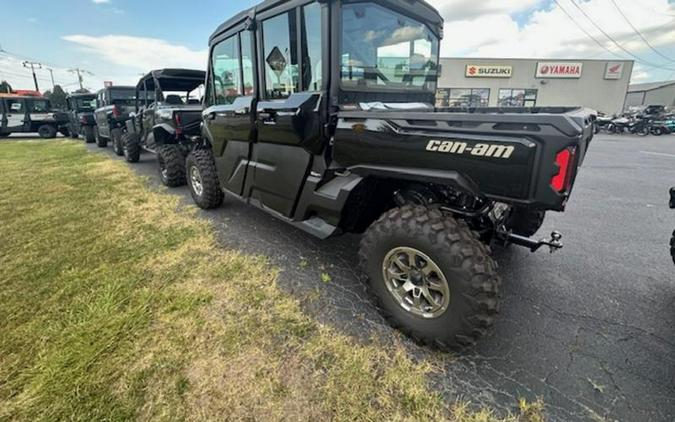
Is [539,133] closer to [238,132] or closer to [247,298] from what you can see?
[247,298]

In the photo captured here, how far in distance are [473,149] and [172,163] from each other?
5.70 m

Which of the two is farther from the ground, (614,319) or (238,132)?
(238,132)

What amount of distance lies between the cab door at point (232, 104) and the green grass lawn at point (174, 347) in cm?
94

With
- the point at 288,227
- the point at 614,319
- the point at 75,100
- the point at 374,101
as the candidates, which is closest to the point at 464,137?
the point at 374,101

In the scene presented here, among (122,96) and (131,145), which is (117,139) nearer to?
(122,96)

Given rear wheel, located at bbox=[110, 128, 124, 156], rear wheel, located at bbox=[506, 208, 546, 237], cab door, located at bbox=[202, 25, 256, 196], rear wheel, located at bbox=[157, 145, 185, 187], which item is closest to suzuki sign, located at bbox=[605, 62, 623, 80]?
rear wheel, located at bbox=[506, 208, 546, 237]

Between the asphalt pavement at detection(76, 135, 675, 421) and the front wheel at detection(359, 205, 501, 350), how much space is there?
186mm

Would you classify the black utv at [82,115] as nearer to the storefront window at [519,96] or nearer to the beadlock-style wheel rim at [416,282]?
the beadlock-style wheel rim at [416,282]

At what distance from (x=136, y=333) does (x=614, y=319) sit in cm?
338

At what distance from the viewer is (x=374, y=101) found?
2.76 m

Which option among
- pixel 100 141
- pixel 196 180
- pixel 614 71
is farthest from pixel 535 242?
pixel 614 71

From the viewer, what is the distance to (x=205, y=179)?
182 inches

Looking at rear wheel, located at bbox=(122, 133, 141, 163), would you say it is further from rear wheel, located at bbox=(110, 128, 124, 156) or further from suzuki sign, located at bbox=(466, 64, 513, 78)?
suzuki sign, located at bbox=(466, 64, 513, 78)

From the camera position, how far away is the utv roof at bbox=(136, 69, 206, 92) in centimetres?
623
